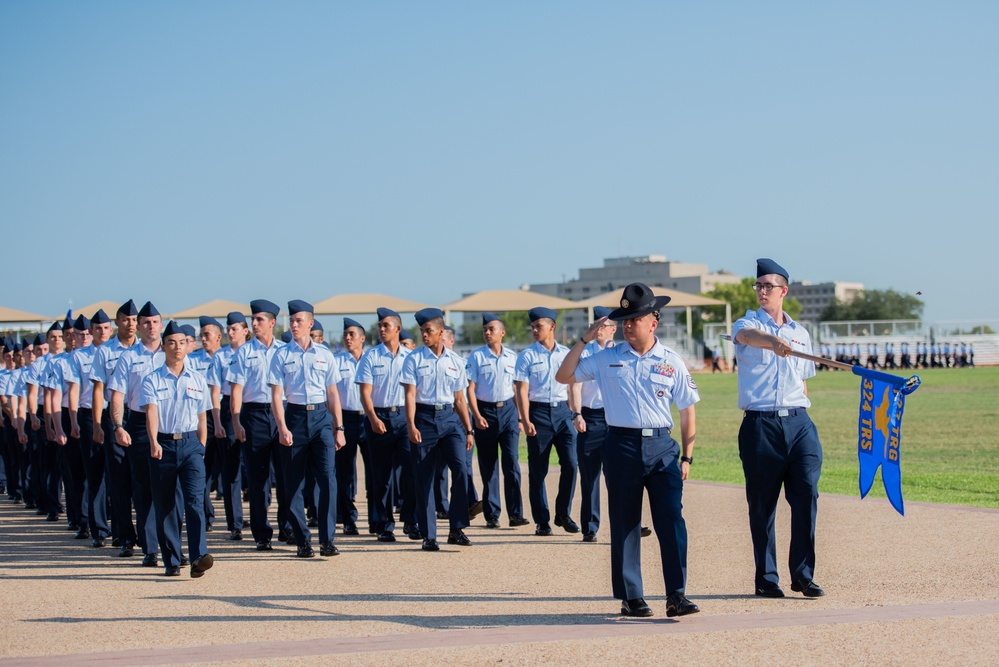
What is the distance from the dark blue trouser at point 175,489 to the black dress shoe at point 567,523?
352cm

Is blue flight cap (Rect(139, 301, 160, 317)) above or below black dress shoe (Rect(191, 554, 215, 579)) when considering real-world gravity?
above

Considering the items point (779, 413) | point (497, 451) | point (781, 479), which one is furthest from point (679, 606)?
point (497, 451)

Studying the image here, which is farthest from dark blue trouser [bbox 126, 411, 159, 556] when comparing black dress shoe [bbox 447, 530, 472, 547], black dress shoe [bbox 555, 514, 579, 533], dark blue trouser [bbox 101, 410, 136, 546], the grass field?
the grass field

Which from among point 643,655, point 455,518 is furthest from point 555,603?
point 455,518

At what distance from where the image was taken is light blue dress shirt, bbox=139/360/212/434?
9.57 m

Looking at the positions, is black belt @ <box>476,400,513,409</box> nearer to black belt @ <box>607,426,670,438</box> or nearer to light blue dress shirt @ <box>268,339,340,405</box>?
light blue dress shirt @ <box>268,339,340,405</box>

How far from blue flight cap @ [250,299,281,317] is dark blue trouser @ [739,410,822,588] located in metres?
4.97

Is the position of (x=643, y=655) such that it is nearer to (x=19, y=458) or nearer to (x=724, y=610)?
(x=724, y=610)

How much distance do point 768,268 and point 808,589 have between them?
6.90 ft

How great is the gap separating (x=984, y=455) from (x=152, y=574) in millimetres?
12506

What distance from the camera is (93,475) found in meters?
11.9

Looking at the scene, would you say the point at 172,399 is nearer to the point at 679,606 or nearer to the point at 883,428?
the point at 679,606

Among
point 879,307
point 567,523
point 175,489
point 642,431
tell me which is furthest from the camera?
point 879,307

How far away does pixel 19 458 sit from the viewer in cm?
1678
